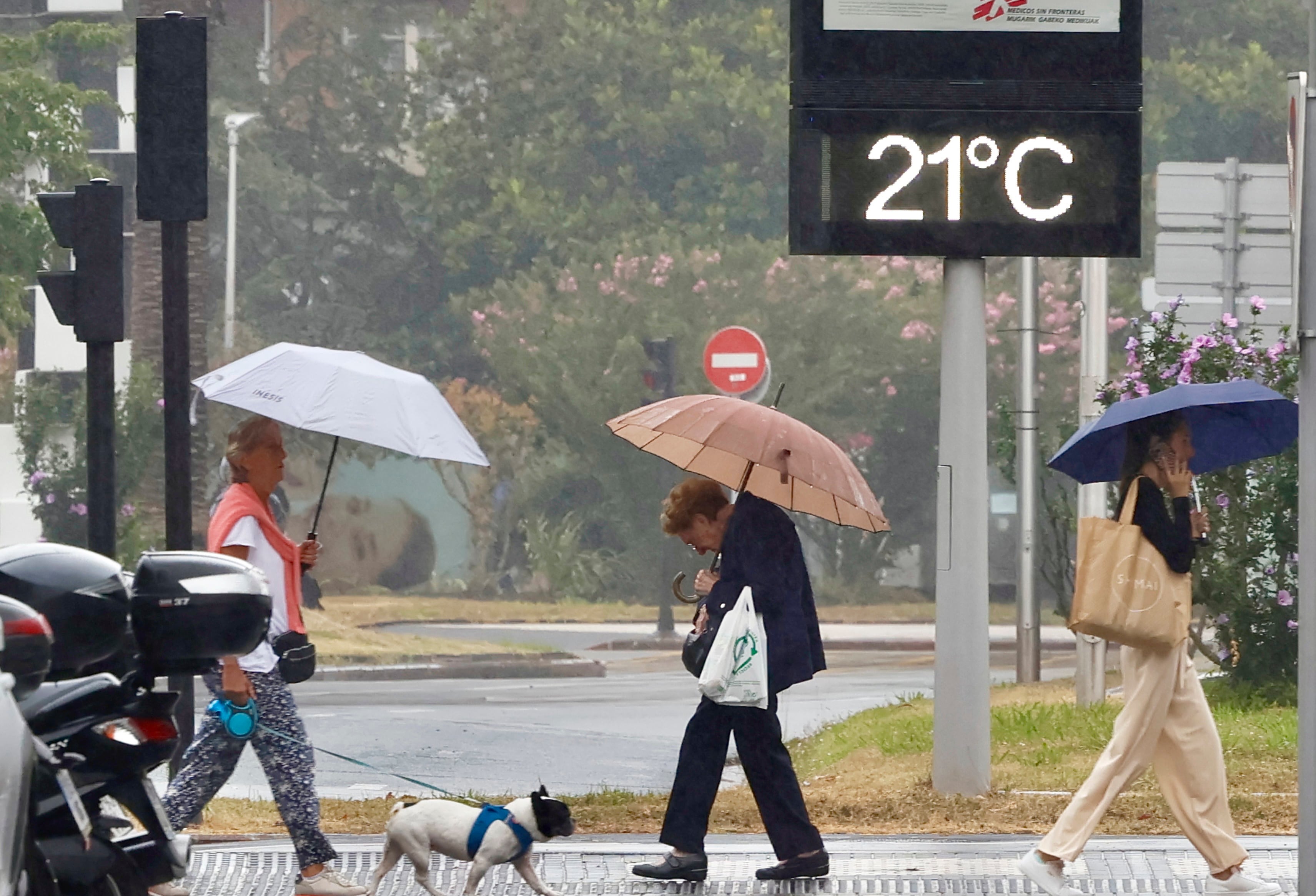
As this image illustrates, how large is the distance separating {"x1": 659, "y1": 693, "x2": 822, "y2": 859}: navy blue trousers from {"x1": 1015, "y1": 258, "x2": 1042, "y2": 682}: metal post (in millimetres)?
7955

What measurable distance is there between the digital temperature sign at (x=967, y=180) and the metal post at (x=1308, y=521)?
3115 millimetres

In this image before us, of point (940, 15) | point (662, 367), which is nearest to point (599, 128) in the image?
point (662, 367)

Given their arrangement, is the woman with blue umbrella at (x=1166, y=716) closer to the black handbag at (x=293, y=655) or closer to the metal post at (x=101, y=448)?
the black handbag at (x=293, y=655)

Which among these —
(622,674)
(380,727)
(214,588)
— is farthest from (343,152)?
(214,588)

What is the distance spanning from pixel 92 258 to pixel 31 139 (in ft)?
60.0

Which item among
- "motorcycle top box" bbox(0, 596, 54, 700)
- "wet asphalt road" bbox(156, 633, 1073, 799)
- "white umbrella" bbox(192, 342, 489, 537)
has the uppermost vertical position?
"white umbrella" bbox(192, 342, 489, 537)

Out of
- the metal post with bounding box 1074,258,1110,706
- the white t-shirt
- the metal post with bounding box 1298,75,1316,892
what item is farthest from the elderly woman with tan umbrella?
the metal post with bounding box 1074,258,1110,706

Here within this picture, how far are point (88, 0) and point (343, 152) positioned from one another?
555cm

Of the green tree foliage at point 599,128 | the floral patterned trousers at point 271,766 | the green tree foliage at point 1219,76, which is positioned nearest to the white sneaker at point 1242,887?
the floral patterned trousers at point 271,766

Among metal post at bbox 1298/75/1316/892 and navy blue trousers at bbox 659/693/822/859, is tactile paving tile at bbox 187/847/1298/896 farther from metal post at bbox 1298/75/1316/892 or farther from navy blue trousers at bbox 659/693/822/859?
metal post at bbox 1298/75/1316/892

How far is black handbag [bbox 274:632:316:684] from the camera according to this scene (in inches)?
274

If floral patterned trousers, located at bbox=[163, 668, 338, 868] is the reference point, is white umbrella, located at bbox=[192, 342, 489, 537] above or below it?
above

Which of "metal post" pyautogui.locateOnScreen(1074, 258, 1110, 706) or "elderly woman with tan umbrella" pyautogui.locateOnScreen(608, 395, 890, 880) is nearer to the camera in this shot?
"elderly woman with tan umbrella" pyautogui.locateOnScreen(608, 395, 890, 880)

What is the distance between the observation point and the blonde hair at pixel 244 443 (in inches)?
278
